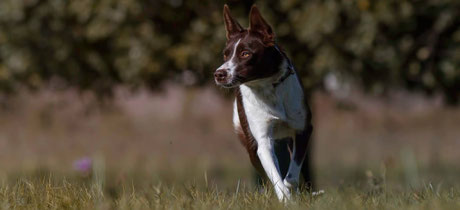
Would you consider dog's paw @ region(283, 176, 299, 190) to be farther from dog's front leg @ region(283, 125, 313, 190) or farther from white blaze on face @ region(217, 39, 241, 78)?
white blaze on face @ region(217, 39, 241, 78)

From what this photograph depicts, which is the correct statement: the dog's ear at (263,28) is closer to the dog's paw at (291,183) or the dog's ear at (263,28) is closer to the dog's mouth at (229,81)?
the dog's mouth at (229,81)

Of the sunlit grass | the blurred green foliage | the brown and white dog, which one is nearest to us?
the sunlit grass

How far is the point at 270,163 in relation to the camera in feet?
18.8

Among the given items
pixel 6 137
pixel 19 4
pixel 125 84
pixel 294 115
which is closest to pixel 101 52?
pixel 125 84

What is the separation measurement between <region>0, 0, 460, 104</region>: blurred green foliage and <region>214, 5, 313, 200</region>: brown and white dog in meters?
4.14

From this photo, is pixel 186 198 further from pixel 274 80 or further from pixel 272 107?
pixel 274 80

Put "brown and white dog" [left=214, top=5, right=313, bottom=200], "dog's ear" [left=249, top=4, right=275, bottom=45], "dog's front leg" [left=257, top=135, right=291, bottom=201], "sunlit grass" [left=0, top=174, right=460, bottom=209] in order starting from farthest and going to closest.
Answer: "dog's ear" [left=249, top=4, right=275, bottom=45], "brown and white dog" [left=214, top=5, right=313, bottom=200], "dog's front leg" [left=257, top=135, right=291, bottom=201], "sunlit grass" [left=0, top=174, right=460, bottom=209]

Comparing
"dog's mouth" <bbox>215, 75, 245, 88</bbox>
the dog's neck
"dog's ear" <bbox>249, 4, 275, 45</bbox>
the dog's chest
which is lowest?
the dog's chest

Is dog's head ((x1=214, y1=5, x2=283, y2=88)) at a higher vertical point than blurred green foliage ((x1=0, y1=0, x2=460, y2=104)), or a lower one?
higher

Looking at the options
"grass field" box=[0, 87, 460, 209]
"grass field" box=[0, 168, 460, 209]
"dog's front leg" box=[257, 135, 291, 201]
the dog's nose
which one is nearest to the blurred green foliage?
"grass field" box=[0, 87, 460, 209]

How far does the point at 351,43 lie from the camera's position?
33.3 ft

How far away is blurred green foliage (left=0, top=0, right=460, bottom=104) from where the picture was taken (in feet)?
33.4

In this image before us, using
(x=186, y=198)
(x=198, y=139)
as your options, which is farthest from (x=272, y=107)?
(x=198, y=139)

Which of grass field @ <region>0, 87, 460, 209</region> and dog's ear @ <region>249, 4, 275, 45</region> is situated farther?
grass field @ <region>0, 87, 460, 209</region>
